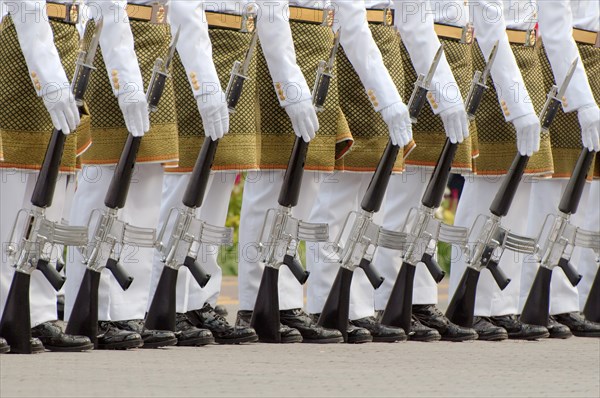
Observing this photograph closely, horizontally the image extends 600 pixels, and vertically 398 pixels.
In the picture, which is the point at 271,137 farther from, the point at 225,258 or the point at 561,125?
the point at 225,258

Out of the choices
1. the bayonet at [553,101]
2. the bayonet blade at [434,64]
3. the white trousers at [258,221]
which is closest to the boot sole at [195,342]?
the white trousers at [258,221]

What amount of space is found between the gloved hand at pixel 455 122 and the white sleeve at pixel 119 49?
1607 mm

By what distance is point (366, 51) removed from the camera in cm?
697

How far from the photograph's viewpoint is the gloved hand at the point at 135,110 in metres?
6.08

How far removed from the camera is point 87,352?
6.20m

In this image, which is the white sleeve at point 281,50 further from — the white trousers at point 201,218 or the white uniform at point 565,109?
the white uniform at point 565,109

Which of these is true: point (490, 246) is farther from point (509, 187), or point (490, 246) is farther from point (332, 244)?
point (332, 244)

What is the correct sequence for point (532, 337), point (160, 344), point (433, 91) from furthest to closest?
point (532, 337) → point (433, 91) → point (160, 344)

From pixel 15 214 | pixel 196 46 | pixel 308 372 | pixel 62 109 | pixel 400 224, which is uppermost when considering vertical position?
pixel 196 46

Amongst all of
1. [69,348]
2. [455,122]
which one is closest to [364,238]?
[455,122]

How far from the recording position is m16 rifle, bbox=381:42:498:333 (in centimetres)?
732

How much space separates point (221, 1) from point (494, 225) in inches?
70.9

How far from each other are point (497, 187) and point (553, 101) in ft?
1.67

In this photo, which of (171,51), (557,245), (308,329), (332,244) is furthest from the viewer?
(557,245)
